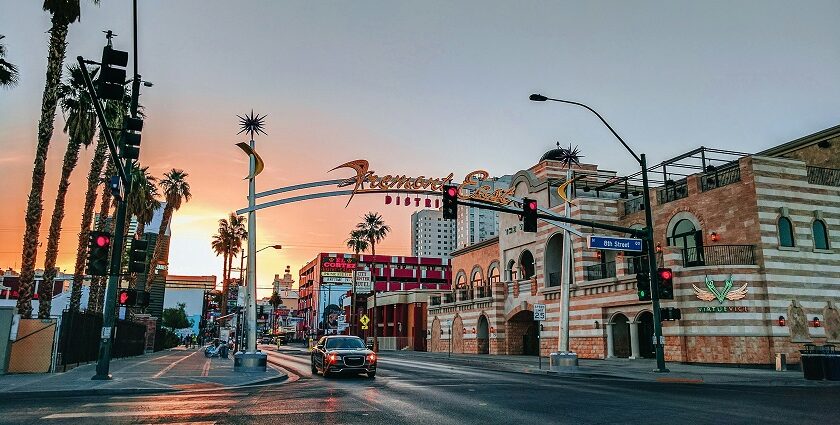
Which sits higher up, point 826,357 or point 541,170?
point 541,170

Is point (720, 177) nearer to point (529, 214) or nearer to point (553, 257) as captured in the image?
point (553, 257)

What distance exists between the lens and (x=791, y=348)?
28281 millimetres

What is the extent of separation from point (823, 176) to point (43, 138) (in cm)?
3865

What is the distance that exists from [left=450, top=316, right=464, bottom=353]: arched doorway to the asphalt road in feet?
122

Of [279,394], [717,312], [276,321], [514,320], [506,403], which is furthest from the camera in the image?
[276,321]

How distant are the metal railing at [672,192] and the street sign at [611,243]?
13.2 m

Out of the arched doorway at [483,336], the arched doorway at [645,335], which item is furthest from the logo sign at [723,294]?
the arched doorway at [483,336]

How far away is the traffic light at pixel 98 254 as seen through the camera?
17281mm

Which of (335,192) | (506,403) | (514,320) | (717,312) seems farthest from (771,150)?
(506,403)

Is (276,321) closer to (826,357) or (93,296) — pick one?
(93,296)

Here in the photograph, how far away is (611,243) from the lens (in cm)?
2364

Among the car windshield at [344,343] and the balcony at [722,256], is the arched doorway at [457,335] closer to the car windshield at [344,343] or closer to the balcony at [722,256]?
the balcony at [722,256]

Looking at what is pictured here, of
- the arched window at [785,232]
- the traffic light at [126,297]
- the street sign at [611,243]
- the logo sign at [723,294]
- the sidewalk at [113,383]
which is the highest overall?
the arched window at [785,232]

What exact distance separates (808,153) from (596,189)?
44.7ft
